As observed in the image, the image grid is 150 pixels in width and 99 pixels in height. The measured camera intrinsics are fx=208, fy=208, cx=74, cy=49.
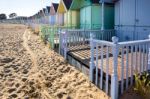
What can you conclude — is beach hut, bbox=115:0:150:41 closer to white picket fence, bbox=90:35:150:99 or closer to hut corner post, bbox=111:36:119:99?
white picket fence, bbox=90:35:150:99

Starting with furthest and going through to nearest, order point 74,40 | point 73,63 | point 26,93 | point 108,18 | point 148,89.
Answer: point 108,18 < point 74,40 < point 73,63 < point 26,93 < point 148,89

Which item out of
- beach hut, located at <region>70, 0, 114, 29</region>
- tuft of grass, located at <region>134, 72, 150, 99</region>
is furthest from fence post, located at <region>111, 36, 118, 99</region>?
beach hut, located at <region>70, 0, 114, 29</region>

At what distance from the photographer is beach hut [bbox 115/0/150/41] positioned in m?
10.6

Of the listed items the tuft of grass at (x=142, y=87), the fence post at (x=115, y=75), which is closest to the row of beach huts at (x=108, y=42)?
the fence post at (x=115, y=75)

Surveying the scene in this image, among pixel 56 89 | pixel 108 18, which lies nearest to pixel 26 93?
pixel 56 89

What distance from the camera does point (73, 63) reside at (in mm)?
8867

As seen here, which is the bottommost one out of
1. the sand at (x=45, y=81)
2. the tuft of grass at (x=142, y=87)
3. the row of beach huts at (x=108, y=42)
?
the sand at (x=45, y=81)

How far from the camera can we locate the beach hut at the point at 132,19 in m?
10.6

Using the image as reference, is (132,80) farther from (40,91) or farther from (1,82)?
(1,82)

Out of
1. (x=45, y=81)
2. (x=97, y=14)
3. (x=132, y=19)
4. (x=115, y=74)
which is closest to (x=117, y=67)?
(x=115, y=74)

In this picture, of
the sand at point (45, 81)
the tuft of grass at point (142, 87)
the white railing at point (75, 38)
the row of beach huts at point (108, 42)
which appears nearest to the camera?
the tuft of grass at point (142, 87)

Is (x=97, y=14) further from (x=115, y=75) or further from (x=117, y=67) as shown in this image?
(x=115, y=75)

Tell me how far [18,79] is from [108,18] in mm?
10423

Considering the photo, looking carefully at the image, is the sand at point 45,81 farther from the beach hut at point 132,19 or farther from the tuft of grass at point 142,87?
the beach hut at point 132,19
